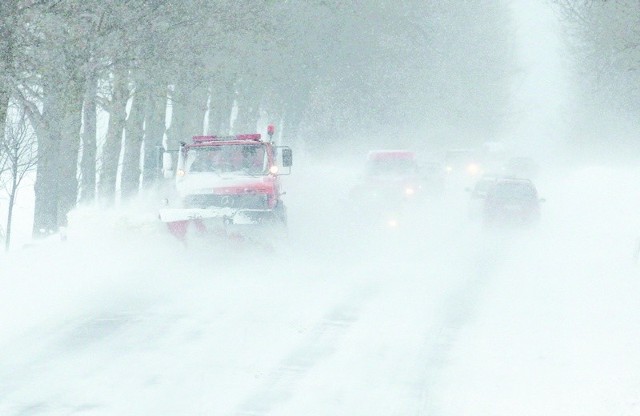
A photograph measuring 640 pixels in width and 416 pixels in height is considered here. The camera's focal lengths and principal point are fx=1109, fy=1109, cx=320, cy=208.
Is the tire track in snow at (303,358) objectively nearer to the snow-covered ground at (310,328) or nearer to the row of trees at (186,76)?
the snow-covered ground at (310,328)

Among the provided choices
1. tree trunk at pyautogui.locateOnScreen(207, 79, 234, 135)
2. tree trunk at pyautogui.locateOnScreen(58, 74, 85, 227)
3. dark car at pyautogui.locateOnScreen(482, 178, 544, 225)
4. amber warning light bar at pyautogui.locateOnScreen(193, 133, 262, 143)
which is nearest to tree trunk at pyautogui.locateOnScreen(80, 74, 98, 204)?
tree trunk at pyautogui.locateOnScreen(58, 74, 85, 227)

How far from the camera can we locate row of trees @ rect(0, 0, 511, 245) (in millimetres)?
20578

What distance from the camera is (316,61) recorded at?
43.1 metres

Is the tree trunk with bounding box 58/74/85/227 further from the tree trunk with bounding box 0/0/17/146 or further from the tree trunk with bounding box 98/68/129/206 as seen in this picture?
the tree trunk with bounding box 0/0/17/146

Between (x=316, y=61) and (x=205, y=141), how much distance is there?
2290 cm

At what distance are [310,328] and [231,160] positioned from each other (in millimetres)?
7929

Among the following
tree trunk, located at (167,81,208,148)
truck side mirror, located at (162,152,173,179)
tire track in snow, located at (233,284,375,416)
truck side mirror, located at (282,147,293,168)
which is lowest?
tire track in snow, located at (233,284,375,416)

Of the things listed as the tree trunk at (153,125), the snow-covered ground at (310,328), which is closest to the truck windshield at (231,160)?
the snow-covered ground at (310,328)

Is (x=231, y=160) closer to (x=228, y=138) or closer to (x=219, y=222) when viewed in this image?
(x=228, y=138)

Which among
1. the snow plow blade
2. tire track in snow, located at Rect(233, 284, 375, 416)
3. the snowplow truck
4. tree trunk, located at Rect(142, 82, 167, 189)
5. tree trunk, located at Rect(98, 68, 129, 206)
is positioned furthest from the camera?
tree trunk, located at Rect(142, 82, 167, 189)

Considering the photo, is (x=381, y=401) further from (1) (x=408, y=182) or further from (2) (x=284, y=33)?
(2) (x=284, y=33)

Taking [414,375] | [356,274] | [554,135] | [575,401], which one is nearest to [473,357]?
[414,375]

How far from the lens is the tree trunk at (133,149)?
31125 millimetres

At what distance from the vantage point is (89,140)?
27203 millimetres
